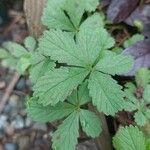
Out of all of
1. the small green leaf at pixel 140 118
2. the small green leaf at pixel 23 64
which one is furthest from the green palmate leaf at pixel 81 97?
the small green leaf at pixel 23 64

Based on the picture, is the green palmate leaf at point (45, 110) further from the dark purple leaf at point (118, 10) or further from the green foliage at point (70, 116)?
the dark purple leaf at point (118, 10)

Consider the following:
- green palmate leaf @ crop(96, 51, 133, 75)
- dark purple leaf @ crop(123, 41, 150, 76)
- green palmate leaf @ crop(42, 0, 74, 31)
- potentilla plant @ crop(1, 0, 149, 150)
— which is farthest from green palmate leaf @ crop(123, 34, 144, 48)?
green palmate leaf @ crop(96, 51, 133, 75)

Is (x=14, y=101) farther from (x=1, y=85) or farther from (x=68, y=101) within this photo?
(x=68, y=101)

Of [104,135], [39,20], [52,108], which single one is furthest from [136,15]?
[52,108]

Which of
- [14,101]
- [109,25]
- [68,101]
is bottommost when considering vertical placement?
[14,101]

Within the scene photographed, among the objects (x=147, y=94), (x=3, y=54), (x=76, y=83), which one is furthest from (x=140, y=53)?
(x=3, y=54)

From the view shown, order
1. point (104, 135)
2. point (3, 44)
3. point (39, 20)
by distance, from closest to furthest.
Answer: point (104, 135), point (39, 20), point (3, 44)
